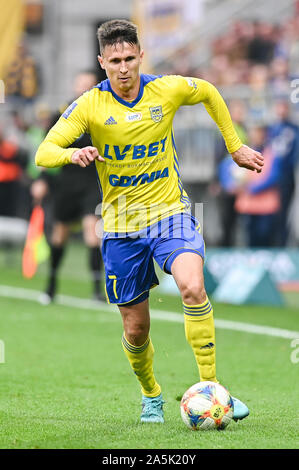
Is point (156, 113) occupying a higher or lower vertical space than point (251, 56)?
higher

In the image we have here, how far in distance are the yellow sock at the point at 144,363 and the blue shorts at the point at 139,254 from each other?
0.30 m

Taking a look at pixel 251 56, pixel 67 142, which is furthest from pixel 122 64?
pixel 251 56

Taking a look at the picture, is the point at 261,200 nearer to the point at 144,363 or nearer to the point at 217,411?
the point at 144,363

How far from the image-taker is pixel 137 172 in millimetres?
5977

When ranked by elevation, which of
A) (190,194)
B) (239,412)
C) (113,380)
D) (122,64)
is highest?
(122,64)

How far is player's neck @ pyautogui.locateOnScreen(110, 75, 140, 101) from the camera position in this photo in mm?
5906

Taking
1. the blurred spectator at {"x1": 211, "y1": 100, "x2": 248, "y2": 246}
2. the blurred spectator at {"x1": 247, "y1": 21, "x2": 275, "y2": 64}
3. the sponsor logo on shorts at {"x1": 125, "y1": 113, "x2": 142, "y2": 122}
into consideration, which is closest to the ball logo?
the sponsor logo on shorts at {"x1": 125, "y1": 113, "x2": 142, "y2": 122}

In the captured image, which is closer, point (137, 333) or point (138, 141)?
point (138, 141)

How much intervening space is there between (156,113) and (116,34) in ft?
1.75

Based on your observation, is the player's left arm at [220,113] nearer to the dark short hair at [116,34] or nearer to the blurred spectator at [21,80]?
the dark short hair at [116,34]

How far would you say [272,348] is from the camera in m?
9.06

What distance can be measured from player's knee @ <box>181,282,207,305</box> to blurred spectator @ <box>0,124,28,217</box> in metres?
12.5
